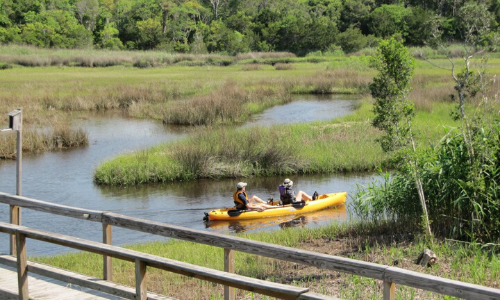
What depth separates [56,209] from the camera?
7160 millimetres

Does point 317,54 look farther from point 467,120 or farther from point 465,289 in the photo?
point 465,289

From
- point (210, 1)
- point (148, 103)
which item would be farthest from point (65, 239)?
point (210, 1)

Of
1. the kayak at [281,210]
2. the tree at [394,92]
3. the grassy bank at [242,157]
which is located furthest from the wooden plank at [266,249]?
the grassy bank at [242,157]

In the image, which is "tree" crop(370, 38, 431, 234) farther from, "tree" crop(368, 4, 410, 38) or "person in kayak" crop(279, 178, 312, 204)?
"tree" crop(368, 4, 410, 38)

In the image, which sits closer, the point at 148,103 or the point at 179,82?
the point at 148,103

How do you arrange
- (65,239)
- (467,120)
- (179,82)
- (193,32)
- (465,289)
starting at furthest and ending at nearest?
(193,32), (179,82), (467,120), (65,239), (465,289)

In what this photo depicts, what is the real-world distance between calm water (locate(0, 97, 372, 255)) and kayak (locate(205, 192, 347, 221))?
162 mm

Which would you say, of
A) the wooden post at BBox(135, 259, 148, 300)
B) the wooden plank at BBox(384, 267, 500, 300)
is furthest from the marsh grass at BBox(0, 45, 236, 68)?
the wooden plank at BBox(384, 267, 500, 300)

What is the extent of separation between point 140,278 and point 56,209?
6.22ft

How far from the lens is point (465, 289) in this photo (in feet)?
14.8

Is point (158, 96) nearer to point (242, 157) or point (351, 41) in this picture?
point (242, 157)

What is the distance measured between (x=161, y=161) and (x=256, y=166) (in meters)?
2.99

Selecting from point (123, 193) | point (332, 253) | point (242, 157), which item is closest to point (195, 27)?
point (242, 157)

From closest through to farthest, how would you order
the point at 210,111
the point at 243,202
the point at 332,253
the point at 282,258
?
the point at 282,258 → the point at 332,253 → the point at 243,202 → the point at 210,111
